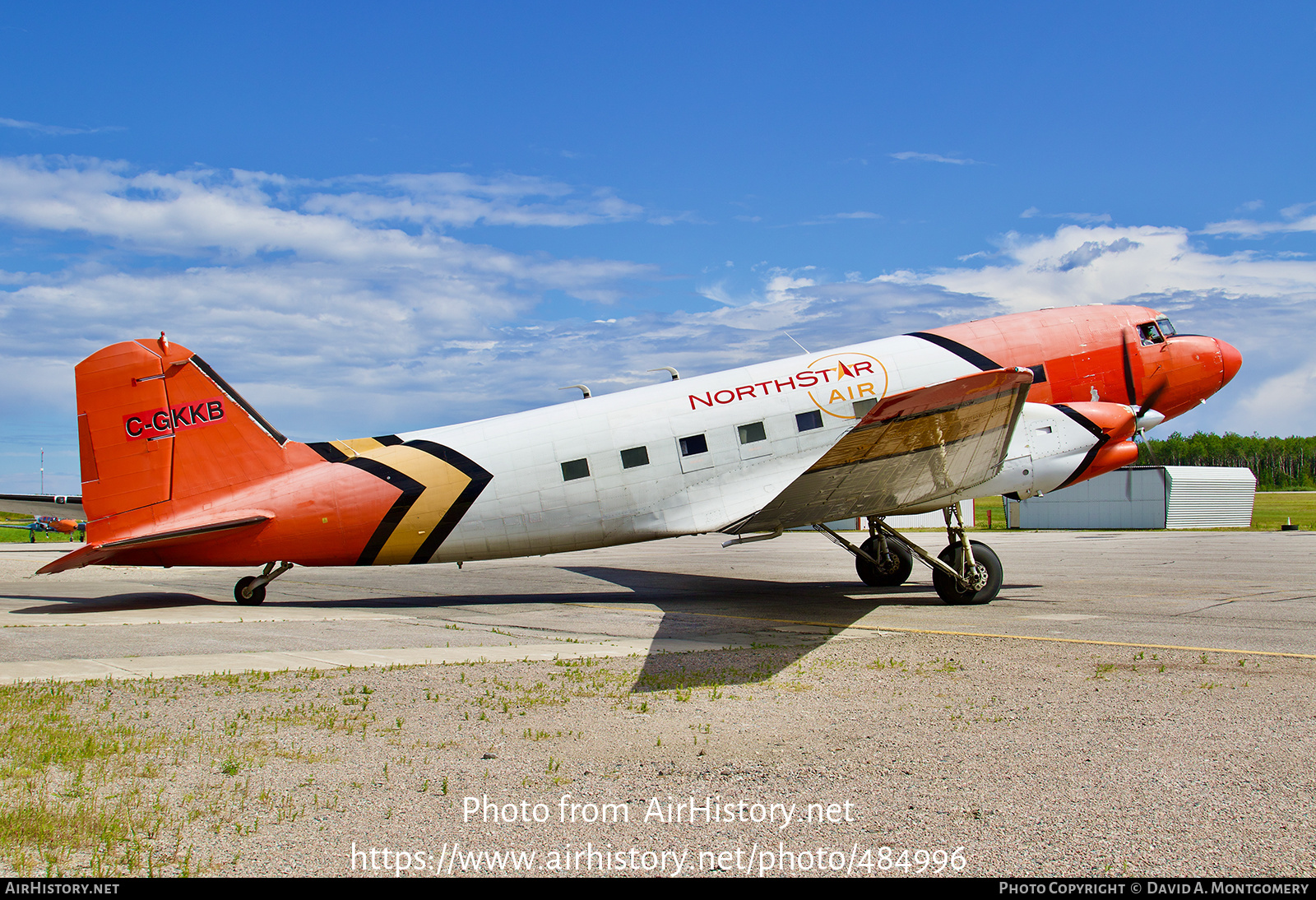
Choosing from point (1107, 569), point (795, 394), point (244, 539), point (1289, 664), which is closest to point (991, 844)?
point (1289, 664)

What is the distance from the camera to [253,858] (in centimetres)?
481

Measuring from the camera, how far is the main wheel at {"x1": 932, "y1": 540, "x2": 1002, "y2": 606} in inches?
673

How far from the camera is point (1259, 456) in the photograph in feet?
607

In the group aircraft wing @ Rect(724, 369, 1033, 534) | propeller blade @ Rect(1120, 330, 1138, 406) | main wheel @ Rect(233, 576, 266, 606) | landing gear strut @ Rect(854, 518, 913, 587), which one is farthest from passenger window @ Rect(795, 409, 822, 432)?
main wheel @ Rect(233, 576, 266, 606)

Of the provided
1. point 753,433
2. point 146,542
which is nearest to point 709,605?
point 753,433

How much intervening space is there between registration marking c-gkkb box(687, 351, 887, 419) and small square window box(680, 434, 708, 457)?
684 millimetres

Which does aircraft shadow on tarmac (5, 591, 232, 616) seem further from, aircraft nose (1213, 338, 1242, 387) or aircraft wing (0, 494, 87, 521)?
aircraft nose (1213, 338, 1242, 387)

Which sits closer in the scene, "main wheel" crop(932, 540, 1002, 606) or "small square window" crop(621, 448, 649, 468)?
"main wheel" crop(932, 540, 1002, 606)

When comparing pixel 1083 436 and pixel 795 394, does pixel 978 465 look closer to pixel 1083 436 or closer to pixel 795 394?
pixel 1083 436

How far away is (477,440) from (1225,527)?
5389 cm

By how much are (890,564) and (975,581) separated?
13.1 ft

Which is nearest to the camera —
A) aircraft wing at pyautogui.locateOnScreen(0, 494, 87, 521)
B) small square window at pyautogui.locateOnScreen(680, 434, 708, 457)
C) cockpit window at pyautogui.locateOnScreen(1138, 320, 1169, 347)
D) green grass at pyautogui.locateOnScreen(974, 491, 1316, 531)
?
small square window at pyautogui.locateOnScreen(680, 434, 708, 457)

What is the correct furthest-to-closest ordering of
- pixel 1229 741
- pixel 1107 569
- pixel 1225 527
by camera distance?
pixel 1225 527
pixel 1107 569
pixel 1229 741

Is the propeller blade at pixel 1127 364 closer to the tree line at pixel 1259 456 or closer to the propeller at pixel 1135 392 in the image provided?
the propeller at pixel 1135 392
